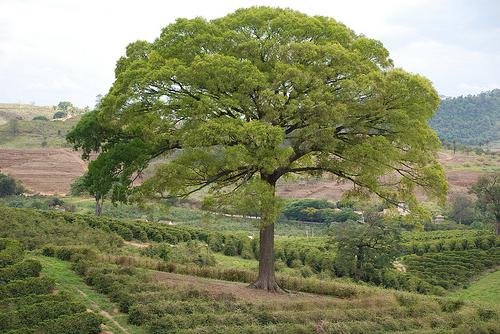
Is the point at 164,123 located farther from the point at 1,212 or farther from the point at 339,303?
the point at 1,212

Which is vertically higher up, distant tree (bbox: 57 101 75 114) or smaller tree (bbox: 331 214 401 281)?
distant tree (bbox: 57 101 75 114)

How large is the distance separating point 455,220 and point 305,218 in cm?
2378

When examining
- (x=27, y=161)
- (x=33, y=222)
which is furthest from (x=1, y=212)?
(x=27, y=161)

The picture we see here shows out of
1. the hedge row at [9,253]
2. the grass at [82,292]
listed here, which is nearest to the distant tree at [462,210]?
the grass at [82,292]

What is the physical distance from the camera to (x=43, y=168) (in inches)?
3748

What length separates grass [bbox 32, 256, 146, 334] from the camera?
1352 cm

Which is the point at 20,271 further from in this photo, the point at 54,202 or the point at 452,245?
the point at 54,202

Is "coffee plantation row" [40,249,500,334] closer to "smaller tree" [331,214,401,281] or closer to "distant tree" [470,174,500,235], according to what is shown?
"smaller tree" [331,214,401,281]

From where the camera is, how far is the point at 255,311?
1512 cm

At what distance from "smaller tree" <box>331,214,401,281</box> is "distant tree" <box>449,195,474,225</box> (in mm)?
55211

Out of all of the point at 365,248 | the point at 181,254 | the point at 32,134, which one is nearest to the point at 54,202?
the point at 32,134

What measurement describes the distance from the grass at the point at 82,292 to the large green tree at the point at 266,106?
351cm

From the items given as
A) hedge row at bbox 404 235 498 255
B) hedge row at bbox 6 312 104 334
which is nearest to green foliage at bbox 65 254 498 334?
hedge row at bbox 6 312 104 334

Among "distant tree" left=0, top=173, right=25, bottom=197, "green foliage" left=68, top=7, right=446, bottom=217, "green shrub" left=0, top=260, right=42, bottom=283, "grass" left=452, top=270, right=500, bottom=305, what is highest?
"green foliage" left=68, top=7, right=446, bottom=217
